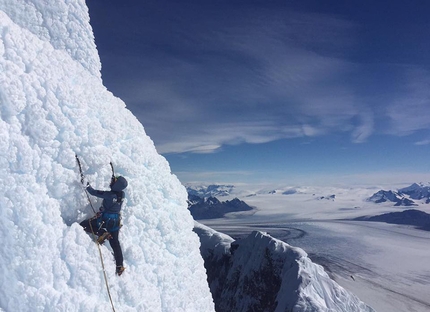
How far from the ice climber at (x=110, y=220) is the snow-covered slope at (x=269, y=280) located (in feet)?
113

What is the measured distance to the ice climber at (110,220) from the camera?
17.2ft

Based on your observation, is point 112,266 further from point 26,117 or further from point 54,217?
point 26,117

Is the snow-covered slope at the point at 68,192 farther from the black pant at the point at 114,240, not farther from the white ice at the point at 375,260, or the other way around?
the white ice at the point at 375,260

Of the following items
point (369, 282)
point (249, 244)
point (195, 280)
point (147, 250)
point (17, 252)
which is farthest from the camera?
point (369, 282)

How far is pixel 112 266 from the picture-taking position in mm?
5320

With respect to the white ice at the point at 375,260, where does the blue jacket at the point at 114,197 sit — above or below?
above

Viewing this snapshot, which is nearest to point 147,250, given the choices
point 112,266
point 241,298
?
point 112,266

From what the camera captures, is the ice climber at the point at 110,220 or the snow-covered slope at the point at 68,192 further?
the ice climber at the point at 110,220

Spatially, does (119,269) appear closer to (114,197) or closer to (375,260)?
(114,197)

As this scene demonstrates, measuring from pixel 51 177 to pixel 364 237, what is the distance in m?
179

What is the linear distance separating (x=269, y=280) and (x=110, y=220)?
4400 centimetres

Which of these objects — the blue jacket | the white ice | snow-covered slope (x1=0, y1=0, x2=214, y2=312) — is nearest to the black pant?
snow-covered slope (x1=0, y1=0, x2=214, y2=312)

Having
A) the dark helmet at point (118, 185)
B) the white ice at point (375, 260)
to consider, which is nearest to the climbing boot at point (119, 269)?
the dark helmet at point (118, 185)

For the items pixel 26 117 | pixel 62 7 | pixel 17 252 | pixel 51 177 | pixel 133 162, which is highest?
pixel 62 7
